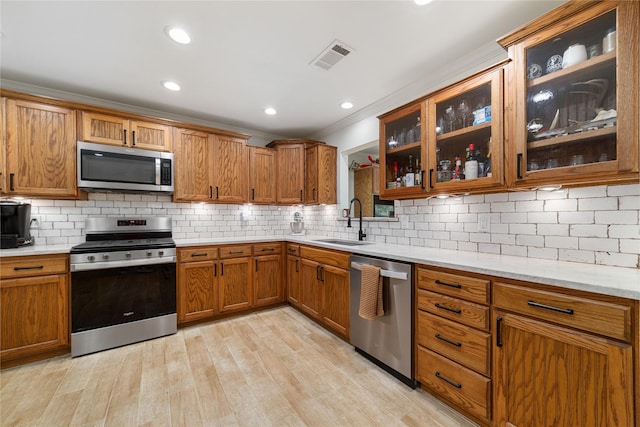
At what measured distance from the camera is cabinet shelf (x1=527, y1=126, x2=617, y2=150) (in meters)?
1.33

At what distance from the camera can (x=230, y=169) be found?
3.52 metres

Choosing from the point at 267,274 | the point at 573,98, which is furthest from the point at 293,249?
the point at 573,98

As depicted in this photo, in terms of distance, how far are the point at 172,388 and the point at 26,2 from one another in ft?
8.87

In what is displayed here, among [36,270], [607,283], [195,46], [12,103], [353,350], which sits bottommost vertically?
[353,350]

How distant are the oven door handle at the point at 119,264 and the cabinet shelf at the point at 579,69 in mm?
3381

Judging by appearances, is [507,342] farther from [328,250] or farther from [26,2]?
[26,2]

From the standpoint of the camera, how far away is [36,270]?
2229 millimetres

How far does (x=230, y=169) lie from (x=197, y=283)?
4.97 ft

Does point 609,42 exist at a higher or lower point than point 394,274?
higher

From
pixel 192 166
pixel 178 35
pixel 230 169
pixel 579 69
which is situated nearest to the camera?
pixel 579 69

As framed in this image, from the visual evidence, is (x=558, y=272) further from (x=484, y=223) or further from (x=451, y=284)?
(x=484, y=223)

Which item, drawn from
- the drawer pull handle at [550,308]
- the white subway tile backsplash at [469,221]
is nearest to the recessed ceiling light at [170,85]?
the white subway tile backsplash at [469,221]

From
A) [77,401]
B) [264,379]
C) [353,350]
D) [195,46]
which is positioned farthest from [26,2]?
[353,350]

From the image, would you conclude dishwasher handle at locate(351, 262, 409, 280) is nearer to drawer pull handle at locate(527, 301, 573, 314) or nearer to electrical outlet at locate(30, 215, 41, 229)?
drawer pull handle at locate(527, 301, 573, 314)
